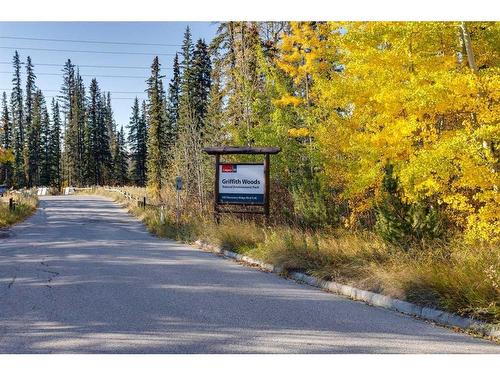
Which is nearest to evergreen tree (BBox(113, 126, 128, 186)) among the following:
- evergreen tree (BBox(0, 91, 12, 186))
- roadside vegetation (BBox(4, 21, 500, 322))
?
evergreen tree (BBox(0, 91, 12, 186))

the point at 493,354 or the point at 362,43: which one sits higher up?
the point at 362,43

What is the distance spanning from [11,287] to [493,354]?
7.05 m

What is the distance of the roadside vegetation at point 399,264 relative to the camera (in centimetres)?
591

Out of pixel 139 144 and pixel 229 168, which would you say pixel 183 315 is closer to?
pixel 229 168

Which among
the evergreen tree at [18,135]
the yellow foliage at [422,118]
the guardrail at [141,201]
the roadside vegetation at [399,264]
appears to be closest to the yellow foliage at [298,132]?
the yellow foliage at [422,118]

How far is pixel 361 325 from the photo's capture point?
18.2ft

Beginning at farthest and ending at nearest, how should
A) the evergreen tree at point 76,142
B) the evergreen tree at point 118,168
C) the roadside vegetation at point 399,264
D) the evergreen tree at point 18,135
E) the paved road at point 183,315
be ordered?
the evergreen tree at point 118,168, the evergreen tree at point 76,142, the evergreen tree at point 18,135, the roadside vegetation at point 399,264, the paved road at point 183,315

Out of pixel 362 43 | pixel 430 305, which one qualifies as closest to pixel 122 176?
pixel 362 43

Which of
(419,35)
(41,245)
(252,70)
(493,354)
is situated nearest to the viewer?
(493,354)

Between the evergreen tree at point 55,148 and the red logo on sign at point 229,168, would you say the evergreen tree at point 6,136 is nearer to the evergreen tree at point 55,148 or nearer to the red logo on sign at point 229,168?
the evergreen tree at point 55,148

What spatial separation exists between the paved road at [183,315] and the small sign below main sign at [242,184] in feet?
14.9

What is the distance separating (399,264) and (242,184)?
26.4 feet

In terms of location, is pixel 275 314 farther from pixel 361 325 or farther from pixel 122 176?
pixel 122 176

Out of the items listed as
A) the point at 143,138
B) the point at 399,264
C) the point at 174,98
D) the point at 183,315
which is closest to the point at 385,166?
the point at 399,264
